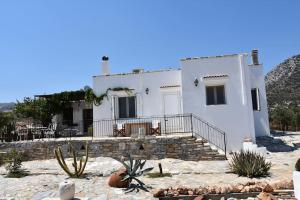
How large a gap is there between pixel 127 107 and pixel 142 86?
1654 mm

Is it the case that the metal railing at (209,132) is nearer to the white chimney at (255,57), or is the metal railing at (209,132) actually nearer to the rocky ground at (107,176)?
the rocky ground at (107,176)

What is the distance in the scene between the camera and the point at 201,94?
16.0 metres

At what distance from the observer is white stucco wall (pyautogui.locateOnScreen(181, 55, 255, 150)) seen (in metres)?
15.4

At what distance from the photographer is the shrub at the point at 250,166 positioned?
10.1 metres

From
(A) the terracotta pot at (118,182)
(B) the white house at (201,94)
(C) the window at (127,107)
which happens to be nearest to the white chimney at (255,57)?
(B) the white house at (201,94)

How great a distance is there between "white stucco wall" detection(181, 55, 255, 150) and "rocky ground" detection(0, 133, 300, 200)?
223 centimetres

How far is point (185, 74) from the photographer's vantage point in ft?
52.9

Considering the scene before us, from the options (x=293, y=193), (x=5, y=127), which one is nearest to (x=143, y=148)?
(x=293, y=193)

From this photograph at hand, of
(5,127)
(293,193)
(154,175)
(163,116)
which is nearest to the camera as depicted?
(293,193)

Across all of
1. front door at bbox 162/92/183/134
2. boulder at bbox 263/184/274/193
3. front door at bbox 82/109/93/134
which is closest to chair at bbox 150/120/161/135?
front door at bbox 162/92/183/134

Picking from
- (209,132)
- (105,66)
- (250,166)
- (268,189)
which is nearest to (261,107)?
(209,132)

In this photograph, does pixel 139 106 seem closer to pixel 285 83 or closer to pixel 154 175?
pixel 154 175

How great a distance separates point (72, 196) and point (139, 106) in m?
9.77

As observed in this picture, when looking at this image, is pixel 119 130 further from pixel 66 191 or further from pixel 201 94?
pixel 66 191
